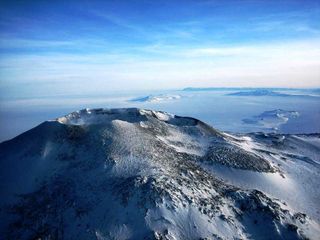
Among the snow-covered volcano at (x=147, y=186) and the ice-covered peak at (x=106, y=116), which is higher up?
the ice-covered peak at (x=106, y=116)

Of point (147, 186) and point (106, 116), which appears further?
point (106, 116)

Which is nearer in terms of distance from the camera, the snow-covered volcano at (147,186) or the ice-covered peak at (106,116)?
the snow-covered volcano at (147,186)

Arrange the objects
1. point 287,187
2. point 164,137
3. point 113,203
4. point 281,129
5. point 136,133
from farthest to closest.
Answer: point 281,129, point 164,137, point 136,133, point 287,187, point 113,203

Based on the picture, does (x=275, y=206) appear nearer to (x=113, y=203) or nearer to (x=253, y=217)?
(x=253, y=217)

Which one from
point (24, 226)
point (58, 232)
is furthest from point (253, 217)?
point (24, 226)

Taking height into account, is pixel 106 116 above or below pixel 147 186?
above

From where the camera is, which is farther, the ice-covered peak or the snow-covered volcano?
the ice-covered peak

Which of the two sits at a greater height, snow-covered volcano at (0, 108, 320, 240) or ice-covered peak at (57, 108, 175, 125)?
ice-covered peak at (57, 108, 175, 125)

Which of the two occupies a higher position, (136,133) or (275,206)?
(136,133)
